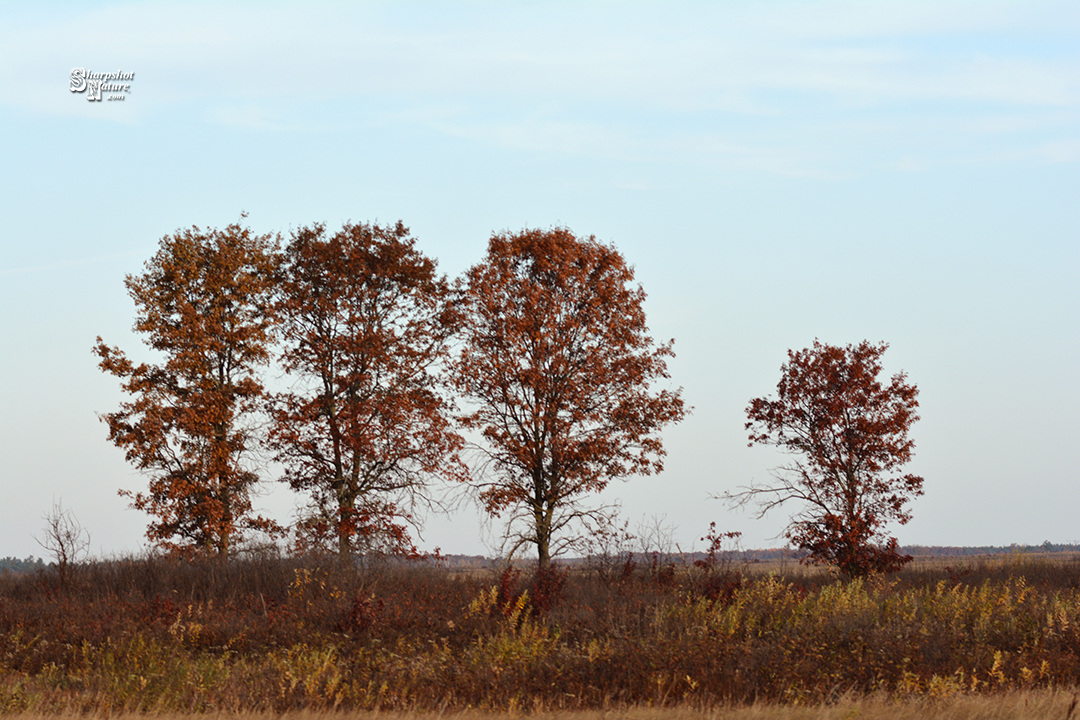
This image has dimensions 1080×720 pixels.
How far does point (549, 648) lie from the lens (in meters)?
13.7

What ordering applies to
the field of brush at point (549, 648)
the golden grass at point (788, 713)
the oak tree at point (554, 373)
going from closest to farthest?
1. the golden grass at point (788, 713)
2. the field of brush at point (549, 648)
3. the oak tree at point (554, 373)

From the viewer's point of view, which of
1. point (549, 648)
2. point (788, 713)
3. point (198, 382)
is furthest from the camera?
point (198, 382)

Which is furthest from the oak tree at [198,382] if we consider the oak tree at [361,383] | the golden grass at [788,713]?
the golden grass at [788,713]

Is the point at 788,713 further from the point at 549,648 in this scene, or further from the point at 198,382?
the point at 198,382

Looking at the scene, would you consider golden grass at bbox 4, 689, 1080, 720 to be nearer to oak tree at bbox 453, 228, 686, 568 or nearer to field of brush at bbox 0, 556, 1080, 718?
field of brush at bbox 0, 556, 1080, 718

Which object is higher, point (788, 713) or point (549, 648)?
point (549, 648)

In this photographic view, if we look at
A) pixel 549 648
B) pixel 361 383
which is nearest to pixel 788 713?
pixel 549 648

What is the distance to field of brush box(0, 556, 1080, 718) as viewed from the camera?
37.4 ft

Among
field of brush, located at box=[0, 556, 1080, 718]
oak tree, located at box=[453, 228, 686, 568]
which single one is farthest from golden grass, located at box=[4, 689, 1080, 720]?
oak tree, located at box=[453, 228, 686, 568]

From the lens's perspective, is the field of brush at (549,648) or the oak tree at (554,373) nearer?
the field of brush at (549,648)

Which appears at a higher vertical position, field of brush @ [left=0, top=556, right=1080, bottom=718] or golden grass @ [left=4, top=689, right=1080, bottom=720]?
field of brush @ [left=0, top=556, right=1080, bottom=718]

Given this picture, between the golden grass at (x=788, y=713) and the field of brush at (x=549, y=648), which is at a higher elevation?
the field of brush at (x=549, y=648)

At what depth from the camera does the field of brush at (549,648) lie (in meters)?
11.4

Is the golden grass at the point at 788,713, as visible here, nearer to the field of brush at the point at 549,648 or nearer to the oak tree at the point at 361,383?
the field of brush at the point at 549,648
